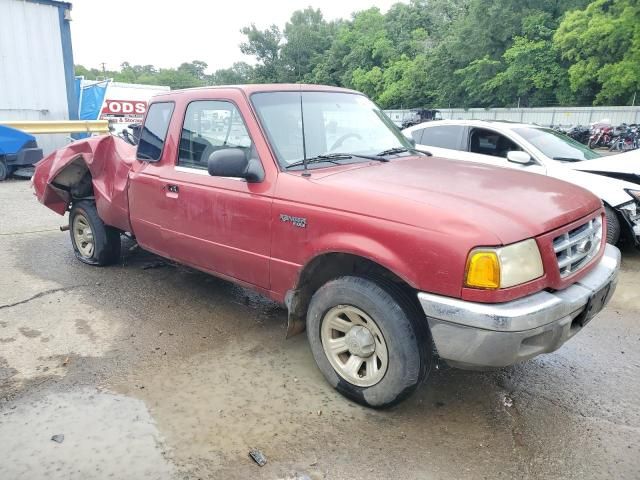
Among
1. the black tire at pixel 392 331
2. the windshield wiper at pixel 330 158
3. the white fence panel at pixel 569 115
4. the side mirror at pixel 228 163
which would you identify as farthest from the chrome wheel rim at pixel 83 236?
the white fence panel at pixel 569 115

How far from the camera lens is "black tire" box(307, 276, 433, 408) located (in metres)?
2.71

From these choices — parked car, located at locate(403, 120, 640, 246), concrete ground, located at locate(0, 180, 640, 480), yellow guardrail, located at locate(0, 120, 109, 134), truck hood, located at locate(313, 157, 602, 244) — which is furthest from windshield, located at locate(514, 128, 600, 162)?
yellow guardrail, located at locate(0, 120, 109, 134)

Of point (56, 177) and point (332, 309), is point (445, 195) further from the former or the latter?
point (56, 177)

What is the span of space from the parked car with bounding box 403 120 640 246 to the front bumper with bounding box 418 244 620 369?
3391 millimetres

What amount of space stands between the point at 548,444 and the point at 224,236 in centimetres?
246

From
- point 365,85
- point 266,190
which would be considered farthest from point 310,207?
point 365,85

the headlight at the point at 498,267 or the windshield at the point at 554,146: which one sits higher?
the windshield at the point at 554,146

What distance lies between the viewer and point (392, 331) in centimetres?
272

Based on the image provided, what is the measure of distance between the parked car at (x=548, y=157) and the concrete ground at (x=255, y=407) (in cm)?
177

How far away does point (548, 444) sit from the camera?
2.74 m

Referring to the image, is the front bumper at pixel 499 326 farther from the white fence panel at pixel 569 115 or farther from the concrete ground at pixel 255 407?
the white fence panel at pixel 569 115

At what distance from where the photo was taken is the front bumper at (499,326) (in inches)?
95.0

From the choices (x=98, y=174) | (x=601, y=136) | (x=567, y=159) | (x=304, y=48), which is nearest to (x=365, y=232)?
(x=98, y=174)

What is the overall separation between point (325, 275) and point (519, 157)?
3.95 metres
